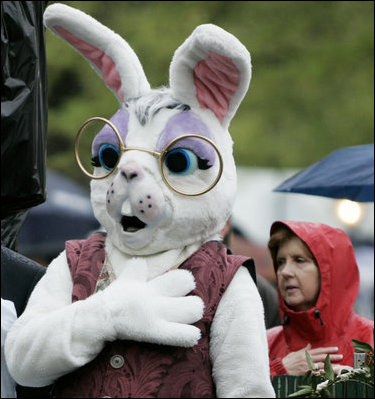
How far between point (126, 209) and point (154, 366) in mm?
543

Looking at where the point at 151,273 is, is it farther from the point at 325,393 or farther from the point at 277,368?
the point at 277,368

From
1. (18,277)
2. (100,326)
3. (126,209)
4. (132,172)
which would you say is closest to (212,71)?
(132,172)

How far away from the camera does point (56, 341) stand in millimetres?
3109

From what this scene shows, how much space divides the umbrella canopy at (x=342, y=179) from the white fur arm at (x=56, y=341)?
116 inches

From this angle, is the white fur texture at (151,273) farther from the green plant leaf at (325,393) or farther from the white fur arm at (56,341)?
the green plant leaf at (325,393)

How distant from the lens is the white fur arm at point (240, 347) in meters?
3.16

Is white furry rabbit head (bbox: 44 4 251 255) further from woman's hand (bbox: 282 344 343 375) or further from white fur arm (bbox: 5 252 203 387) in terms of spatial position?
woman's hand (bbox: 282 344 343 375)

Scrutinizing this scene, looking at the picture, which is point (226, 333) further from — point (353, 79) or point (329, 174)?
point (353, 79)

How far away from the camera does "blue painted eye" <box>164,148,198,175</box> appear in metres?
3.38

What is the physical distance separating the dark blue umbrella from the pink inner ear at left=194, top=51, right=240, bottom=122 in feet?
19.2

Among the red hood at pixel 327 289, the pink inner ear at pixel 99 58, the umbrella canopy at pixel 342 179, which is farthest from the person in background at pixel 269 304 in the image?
the pink inner ear at pixel 99 58

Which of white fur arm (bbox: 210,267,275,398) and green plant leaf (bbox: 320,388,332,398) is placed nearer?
white fur arm (bbox: 210,267,275,398)

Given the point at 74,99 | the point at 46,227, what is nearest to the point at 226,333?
the point at 46,227

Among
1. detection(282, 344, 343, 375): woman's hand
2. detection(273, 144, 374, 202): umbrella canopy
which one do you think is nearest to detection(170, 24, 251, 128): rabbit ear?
detection(282, 344, 343, 375): woman's hand
